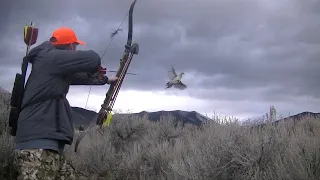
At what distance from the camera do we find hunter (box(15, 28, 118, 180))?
4812mm

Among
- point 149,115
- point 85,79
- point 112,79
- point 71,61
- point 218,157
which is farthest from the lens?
point 149,115

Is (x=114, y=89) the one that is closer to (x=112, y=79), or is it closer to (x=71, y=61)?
(x=112, y=79)

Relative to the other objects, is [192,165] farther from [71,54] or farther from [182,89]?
[71,54]

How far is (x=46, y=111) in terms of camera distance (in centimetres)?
489

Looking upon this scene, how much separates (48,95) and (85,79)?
2.07ft

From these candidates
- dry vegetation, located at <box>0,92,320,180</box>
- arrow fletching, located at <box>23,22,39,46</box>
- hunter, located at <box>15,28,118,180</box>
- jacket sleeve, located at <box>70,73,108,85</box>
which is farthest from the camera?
dry vegetation, located at <box>0,92,320,180</box>

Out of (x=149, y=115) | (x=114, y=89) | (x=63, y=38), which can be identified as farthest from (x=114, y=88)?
(x=149, y=115)

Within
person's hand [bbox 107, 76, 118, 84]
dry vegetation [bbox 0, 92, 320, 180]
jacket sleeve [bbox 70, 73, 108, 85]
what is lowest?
dry vegetation [bbox 0, 92, 320, 180]

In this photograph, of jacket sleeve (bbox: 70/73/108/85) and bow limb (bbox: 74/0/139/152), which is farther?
bow limb (bbox: 74/0/139/152)

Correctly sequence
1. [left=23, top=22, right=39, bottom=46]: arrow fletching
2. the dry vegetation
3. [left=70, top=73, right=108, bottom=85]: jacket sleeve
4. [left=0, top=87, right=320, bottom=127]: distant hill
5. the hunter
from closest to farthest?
1. the hunter
2. [left=70, top=73, right=108, bottom=85]: jacket sleeve
3. [left=23, top=22, right=39, bottom=46]: arrow fletching
4. the dry vegetation
5. [left=0, top=87, right=320, bottom=127]: distant hill

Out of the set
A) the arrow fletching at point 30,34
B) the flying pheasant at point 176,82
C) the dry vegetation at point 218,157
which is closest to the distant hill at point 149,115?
the dry vegetation at point 218,157

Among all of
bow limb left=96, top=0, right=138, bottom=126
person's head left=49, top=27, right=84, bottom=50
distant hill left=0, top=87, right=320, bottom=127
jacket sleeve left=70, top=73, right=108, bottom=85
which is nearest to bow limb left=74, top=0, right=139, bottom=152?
bow limb left=96, top=0, right=138, bottom=126

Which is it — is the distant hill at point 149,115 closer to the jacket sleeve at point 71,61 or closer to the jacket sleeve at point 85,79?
the jacket sleeve at point 85,79

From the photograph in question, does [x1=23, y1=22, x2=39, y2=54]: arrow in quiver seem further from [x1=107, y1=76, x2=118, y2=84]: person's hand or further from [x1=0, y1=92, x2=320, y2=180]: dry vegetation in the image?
[x1=0, y1=92, x2=320, y2=180]: dry vegetation
